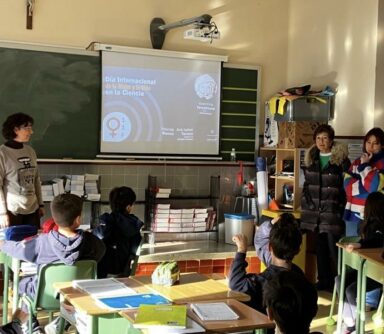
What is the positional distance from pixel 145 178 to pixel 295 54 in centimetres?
228

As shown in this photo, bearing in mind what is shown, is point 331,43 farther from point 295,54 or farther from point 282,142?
point 282,142

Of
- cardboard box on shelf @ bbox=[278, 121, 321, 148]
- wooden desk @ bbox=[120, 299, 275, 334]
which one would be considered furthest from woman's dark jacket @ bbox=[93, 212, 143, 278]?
cardboard box on shelf @ bbox=[278, 121, 321, 148]

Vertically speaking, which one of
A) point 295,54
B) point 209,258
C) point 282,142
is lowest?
point 209,258

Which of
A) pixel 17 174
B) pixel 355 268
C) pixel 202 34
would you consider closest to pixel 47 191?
pixel 17 174

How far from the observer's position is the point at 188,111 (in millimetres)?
6316

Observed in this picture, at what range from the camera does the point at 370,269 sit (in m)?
3.63

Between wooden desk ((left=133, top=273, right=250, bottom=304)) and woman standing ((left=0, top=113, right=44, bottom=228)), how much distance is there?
187cm

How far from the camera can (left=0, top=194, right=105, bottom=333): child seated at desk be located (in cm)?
323

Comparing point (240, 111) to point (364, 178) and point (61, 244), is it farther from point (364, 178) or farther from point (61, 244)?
point (61, 244)

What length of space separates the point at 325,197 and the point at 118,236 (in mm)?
2193

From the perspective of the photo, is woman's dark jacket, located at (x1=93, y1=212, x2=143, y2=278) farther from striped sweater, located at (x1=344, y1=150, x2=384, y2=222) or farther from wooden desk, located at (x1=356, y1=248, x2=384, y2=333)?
striped sweater, located at (x1=344, y1=150, x2=384, y2=222)

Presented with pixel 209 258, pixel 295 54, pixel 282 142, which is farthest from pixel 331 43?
pixel 209 258

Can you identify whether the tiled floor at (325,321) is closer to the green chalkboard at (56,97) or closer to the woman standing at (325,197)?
the woman standing at (325,197)

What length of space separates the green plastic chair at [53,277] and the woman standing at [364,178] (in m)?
2.58
